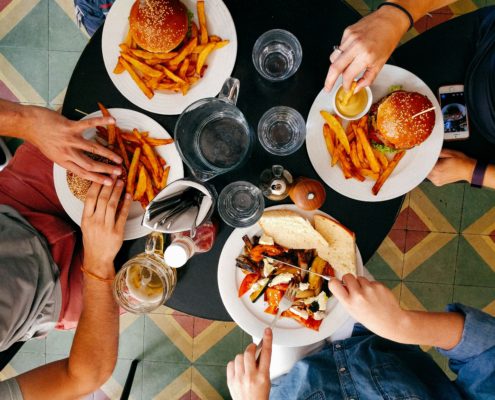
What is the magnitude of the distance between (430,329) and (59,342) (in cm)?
222

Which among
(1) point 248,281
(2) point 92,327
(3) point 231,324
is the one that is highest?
(1) point 248,281

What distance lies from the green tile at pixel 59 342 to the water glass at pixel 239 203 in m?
1.67

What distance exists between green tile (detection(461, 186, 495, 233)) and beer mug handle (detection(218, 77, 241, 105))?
1724mm

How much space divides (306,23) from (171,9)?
→ 0.48 metres

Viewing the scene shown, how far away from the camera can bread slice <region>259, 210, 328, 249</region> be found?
1562 mm

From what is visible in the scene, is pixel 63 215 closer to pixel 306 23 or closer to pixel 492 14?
pixel 306 23

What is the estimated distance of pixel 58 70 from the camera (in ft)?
8.66

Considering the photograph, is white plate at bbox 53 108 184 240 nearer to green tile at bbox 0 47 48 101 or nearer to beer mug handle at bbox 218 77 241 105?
beer mug handle at bbox 218 77 241 105

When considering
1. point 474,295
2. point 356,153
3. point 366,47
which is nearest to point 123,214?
point 356,153

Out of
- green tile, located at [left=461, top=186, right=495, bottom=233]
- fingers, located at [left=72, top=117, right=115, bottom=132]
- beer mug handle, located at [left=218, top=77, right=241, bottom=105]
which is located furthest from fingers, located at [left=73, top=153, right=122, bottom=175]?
green tile, located at [left=461, top=186, right=495, bottom=233]

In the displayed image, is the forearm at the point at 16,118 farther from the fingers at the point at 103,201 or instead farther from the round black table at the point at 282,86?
the fingers at the point at 103,201

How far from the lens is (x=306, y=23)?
158 cm

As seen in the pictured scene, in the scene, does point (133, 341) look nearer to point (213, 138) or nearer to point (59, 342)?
point (59, 342)

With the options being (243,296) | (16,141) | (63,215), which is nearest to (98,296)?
(63,215)
